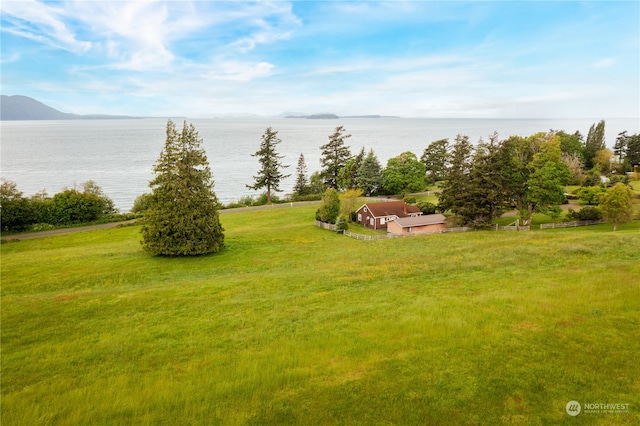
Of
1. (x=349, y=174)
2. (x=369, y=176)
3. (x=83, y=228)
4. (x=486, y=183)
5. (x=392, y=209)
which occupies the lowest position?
(x=83, y=228)

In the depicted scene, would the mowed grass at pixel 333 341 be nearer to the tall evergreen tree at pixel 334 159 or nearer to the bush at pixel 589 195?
the bush at pixel 589 195

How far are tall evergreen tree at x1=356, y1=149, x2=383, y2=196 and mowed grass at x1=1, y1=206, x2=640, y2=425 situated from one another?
133 ft

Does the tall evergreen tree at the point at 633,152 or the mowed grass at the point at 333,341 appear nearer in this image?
the mowed grass at the point at 333,341

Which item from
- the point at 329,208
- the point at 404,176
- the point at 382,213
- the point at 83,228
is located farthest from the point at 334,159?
the point at 83,228

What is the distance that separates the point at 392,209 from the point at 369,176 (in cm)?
1948

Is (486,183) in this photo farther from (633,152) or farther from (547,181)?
(633,152)

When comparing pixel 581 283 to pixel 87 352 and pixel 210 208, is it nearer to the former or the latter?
pixel 87 352

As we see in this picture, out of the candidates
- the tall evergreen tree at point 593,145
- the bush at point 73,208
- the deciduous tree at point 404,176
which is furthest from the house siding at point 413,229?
the tall evergreen tree at point 593,145

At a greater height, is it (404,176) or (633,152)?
(633,152)

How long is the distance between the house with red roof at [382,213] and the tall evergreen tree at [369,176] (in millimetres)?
16647

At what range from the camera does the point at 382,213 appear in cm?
4691

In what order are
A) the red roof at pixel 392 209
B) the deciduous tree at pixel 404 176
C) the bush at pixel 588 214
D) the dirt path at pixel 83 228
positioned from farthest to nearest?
the deciduous tree at pixel 404 176, the red roof at pixel 392 209, the bush at pixel 588 214, the dirt path at pixel 83 228

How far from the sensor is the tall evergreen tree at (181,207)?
96.4 feet

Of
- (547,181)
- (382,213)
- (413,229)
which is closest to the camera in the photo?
(547,181)
